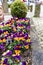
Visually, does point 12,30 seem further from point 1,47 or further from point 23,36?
point 1,47

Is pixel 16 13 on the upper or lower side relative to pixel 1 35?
lower

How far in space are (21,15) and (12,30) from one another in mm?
3683

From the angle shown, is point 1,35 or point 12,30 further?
point 12,30

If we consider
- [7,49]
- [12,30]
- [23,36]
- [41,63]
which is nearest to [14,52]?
[7,49]

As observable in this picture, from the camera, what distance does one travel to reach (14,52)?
2688mm

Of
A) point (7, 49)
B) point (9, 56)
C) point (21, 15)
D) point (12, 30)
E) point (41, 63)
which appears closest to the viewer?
point (9, 56)

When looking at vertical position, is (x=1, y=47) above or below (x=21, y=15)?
above

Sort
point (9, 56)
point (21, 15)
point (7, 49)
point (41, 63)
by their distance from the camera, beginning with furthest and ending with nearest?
1. point (21, 15)
2. point (7, 49)
3. point (41, 63)
4. point (9, 56)

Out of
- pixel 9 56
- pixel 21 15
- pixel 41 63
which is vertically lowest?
pixel 21 15

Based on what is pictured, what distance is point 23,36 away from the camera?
10.6 ft

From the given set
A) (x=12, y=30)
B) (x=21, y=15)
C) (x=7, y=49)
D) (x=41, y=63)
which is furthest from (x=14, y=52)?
(x=21, y=15)

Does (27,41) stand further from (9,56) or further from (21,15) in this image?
(21,15)

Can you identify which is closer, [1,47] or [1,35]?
[1,47]

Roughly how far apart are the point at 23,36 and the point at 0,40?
361 millimetres
